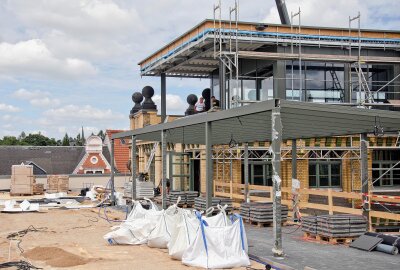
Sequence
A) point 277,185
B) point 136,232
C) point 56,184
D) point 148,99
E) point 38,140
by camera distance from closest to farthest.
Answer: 1. point 277,185
2. point 136,232
3. point 148,99
4. point 56,184
5. point 38,140

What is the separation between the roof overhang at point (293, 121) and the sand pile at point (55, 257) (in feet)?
16.1

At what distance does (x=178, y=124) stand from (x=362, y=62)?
11.1 metres

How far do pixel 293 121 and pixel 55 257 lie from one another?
22.8 feet

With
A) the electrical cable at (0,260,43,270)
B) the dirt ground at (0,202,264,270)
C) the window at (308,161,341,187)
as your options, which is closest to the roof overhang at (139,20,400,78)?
the window at (308,161,341,187)

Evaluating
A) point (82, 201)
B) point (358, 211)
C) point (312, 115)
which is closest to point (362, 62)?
point (358, 211)

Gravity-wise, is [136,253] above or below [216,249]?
below

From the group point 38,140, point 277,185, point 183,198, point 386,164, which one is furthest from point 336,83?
point 38,140

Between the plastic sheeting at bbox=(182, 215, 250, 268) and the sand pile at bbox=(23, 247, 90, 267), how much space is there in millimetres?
2516

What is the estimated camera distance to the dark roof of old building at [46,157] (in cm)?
6194

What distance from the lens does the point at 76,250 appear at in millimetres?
13609

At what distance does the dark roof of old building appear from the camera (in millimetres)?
61938

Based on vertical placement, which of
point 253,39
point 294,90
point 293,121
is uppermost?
point 253,39

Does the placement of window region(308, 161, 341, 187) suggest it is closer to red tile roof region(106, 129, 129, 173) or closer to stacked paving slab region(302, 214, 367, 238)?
stacked paving slab region(302, 214, 367, 238)

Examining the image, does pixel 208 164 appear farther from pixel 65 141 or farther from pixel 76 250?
pixel 65 141
